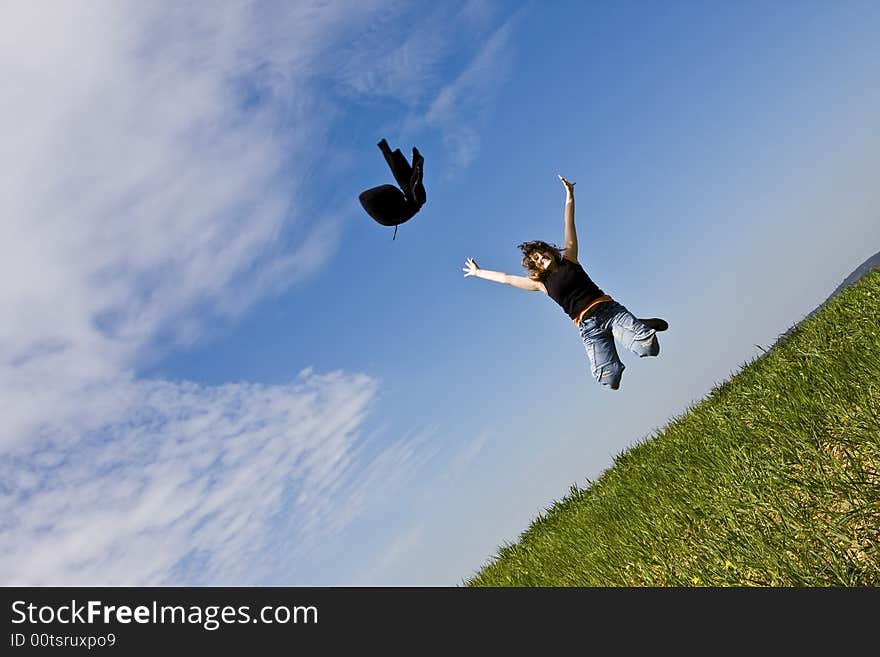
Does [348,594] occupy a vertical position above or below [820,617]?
above

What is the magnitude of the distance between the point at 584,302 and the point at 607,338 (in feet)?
1.35

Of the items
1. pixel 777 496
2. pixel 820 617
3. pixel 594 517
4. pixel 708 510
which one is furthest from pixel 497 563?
pixel 820 617

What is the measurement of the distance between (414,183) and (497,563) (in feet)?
15.8

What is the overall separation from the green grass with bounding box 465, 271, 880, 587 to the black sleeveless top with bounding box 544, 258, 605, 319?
1.74 meters

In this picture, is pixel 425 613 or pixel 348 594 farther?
pixel 348 594

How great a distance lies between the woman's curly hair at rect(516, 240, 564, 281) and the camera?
281 inches

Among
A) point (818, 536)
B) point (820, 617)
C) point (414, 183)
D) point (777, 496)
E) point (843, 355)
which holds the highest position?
point (414, 183)

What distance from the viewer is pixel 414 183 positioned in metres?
5.75

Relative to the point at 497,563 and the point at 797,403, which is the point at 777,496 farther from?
the point at 497,563

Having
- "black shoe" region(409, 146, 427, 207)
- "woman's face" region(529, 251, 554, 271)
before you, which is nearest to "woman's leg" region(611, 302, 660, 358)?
"woman's face" region(529, 251, 554, 271)

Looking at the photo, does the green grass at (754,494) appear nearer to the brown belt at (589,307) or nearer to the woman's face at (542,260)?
the brown belt at (589,307)

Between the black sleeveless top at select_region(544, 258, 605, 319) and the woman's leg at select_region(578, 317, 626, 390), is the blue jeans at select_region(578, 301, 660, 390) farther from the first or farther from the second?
the black sleeveless top at select_region(544, 258, 605, 319)

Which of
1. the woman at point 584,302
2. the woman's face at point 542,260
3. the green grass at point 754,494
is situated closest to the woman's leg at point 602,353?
the woman at point 584,302

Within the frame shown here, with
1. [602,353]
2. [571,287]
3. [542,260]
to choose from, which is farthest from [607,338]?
[542,260]
